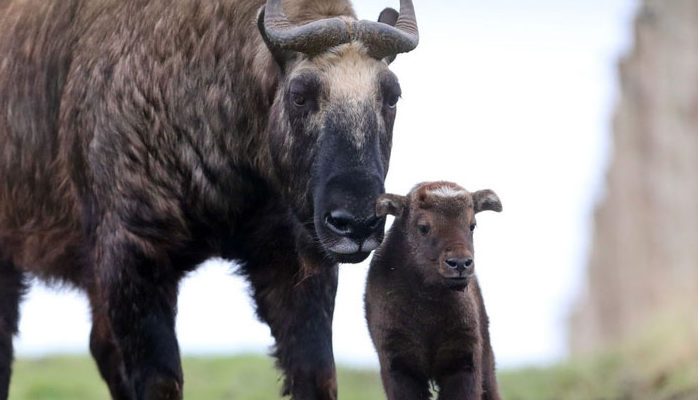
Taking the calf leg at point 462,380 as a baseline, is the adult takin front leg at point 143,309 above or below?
above

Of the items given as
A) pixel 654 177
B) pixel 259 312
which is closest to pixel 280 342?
pixel 259 312

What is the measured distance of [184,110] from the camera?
853cm

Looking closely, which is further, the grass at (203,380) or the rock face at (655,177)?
the rock face at (655,177)

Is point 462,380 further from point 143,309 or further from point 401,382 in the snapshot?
point 143,309

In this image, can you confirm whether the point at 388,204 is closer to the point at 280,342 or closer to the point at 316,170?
the point at 316,170

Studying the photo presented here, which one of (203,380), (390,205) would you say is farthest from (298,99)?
(203,380)

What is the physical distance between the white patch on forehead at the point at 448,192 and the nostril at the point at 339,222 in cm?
71

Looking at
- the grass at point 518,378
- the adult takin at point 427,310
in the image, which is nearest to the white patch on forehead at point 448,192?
the adult takin at point 427,310

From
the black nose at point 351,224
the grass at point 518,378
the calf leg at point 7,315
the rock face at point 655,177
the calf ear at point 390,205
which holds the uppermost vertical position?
the rock face at point 655,177

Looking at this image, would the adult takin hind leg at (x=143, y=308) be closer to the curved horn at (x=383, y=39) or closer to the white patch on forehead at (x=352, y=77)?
the white patch on forehead at (x=352, y=77)

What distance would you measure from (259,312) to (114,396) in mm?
1975

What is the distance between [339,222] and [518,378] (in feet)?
22.7

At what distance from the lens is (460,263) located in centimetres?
784

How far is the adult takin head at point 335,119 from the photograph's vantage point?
769 cm
